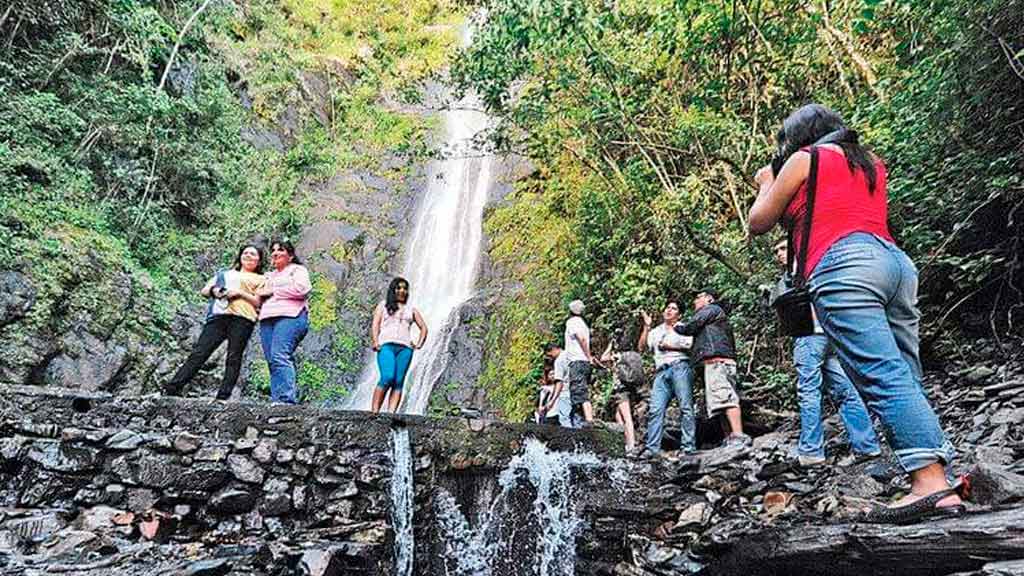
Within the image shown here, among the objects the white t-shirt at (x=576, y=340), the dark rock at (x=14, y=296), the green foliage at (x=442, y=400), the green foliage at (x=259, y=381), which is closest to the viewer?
the white t-shirt at (x=576, y=340)

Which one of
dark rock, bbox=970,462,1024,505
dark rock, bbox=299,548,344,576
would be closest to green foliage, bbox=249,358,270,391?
dark rock, bbox=299,548,344,576

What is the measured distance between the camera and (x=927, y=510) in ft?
6.70

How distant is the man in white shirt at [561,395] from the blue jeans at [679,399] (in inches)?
46.1

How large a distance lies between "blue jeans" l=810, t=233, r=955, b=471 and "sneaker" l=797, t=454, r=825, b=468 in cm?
232

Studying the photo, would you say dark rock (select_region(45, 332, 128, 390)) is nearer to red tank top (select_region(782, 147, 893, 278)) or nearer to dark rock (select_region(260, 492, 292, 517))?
dark rock (select_region(260, 492, 292, 517))

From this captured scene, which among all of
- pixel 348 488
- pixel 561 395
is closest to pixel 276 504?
pixel 348 488

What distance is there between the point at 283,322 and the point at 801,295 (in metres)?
4.28

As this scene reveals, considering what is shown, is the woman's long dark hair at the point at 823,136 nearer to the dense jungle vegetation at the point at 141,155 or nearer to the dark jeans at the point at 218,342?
the dark jeans at the point at 218,342

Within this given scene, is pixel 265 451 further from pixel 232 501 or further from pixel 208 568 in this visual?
pixel 208 568

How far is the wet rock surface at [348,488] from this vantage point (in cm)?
378

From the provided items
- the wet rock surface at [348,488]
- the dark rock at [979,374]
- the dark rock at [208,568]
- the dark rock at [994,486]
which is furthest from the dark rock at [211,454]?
the dark rock at [979,374]

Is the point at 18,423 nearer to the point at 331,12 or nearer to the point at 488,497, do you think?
the point at 488,497

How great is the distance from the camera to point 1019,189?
438 cm

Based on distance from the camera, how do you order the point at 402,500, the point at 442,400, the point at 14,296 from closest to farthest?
1. the point at 402,500
2. the point at 14,296
3. the point at 442,400
